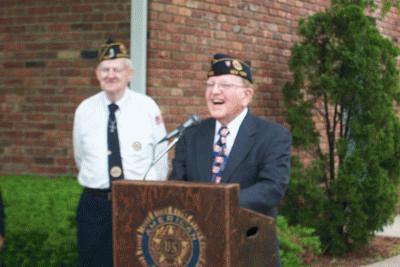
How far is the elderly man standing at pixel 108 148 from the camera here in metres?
5.11

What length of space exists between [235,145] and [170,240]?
73cm

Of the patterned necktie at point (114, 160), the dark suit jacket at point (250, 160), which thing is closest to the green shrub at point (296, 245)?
the patterned necktie at point (114, 160)

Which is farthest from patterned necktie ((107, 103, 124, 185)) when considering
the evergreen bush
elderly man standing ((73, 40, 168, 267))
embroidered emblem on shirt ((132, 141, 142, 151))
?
the evergreen bush

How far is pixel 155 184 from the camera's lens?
11.9 feet

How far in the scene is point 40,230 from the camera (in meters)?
6.67

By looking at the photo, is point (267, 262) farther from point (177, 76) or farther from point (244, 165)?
point (177, 76)

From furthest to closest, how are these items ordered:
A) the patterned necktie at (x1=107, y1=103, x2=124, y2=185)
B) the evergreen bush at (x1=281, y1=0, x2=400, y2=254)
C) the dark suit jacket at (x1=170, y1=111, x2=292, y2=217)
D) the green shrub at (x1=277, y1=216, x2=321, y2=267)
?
A: the evergreen bush at (x1=281, y1=0, x2=400, y2=254) < the green shrub at (x1=277, y1=216, x2=321, y2=267) < the patterned necktie at (x1=107, y1=103, x2=124, y2=185) < the dark suit jacket at (x1=170, y1=111, x2=292, y2=217)

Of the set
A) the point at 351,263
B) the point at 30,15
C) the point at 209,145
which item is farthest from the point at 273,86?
the point at 209,145

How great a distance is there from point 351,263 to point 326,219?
0.53 metres

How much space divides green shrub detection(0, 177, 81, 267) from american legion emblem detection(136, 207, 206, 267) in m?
2.93

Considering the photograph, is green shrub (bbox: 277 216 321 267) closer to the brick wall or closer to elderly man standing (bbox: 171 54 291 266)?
the brick wall

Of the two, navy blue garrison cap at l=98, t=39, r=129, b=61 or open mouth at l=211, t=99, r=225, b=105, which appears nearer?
open mouth at l=211, t=99, r=225, b=105

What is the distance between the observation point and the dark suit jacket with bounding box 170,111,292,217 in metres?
4.02

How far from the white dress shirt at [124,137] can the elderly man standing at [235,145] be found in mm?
932
